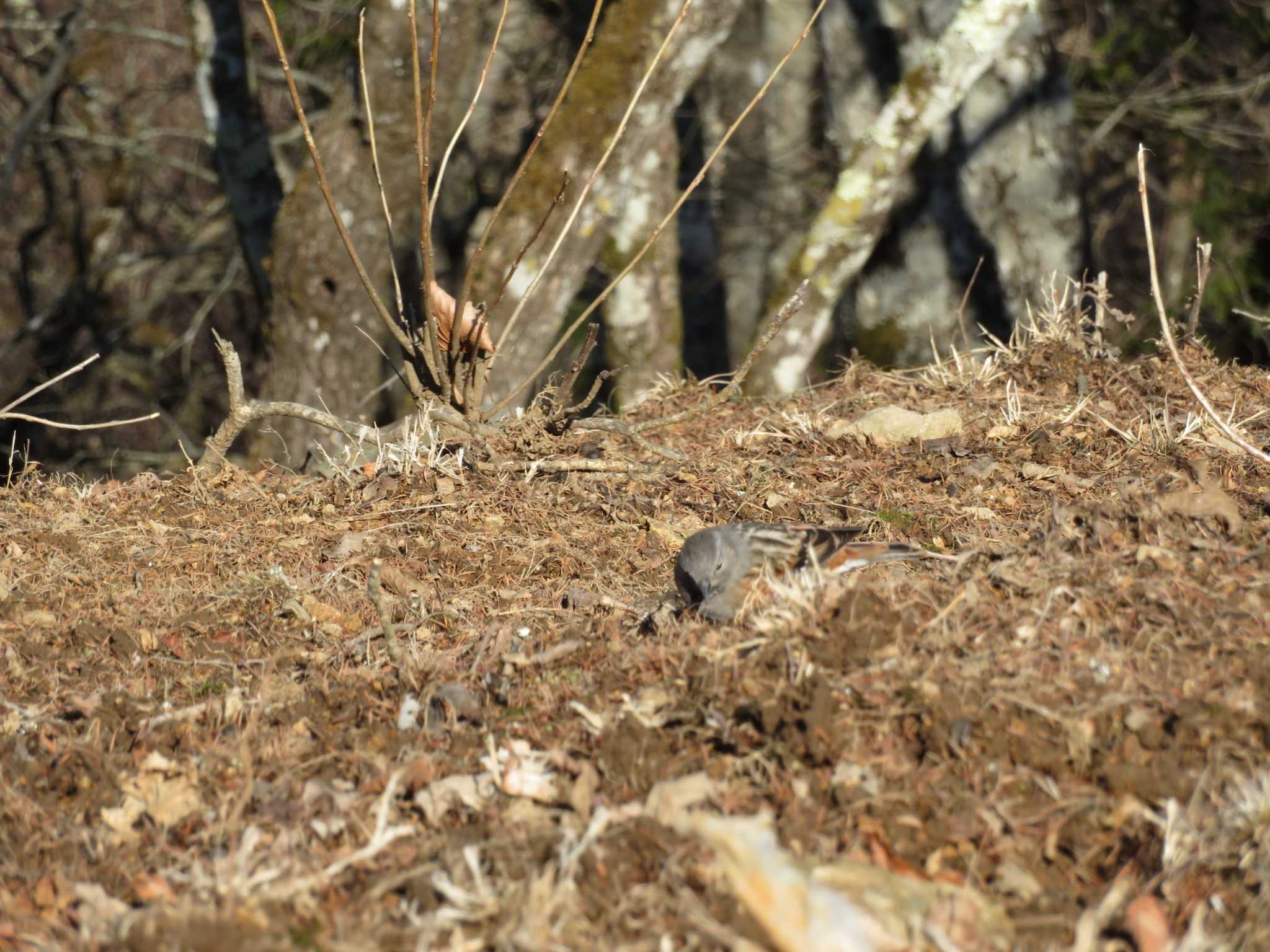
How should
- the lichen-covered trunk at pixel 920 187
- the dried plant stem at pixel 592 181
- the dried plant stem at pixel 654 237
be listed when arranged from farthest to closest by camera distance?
the lichen-covered trunk at pixel 920 187, the dried plant stem at pixel 654 237, the dried plant stem at pixel 592 181

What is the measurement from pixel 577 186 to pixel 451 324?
5.88ft

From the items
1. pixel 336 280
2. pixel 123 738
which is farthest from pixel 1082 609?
pixel 336 280

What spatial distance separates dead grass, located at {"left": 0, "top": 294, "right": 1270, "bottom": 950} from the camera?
1705 millimetres

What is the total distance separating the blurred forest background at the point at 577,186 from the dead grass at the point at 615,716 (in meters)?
1.29

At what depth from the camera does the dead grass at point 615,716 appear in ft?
5.59

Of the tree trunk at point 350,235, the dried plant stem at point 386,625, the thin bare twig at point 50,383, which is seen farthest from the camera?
the tree trunk at point 350,235

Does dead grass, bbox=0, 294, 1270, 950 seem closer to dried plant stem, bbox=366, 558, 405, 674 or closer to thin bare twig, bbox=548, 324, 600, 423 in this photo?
dried plant stem, bbox=366, 558, 405, 674

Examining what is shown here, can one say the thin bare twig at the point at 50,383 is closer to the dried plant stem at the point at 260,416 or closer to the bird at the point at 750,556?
the dried plant stem at the point at 260,416

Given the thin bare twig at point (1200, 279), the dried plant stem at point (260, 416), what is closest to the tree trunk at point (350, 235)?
the dried plant stem at point (260, 416)

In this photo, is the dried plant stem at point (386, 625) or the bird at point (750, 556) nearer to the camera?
the dried plant stem at point (386, 625)

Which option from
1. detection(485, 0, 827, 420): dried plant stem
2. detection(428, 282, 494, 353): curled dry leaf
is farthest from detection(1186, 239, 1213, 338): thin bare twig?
detection(428, 282, 494, 353): curled dry leaf

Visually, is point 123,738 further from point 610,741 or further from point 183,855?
point 610,741

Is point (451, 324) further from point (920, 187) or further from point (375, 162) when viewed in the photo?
point (920, 187)

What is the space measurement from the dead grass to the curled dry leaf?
688 mm
